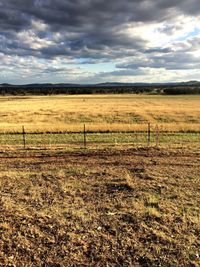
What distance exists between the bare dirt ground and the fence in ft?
20.5

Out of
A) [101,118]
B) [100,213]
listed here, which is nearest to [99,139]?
[100,213]

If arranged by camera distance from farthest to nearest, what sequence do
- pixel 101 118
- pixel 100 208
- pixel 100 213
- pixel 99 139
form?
pixel 101 118
pixel 99 139
pixel 100 208
pixel 100 213

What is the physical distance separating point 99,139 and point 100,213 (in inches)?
622

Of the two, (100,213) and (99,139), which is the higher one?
(100,213)

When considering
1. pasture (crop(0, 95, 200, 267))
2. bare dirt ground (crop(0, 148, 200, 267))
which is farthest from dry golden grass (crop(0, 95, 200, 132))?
bare dirt ground (crop(0, 148, 200, 267))

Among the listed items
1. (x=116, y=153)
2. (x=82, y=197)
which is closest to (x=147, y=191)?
(x=82, y=197)

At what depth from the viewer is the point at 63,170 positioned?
14.4 metres

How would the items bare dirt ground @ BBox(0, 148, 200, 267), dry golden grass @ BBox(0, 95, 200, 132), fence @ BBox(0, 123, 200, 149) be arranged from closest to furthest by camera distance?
bare dirt ground @ BBox(0, 148, 200, 267) → fence @ BBox(0, 123, 200, 149) → dry golden grass @ BBox(0, 95, 200, 132)

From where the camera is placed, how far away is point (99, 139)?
82.3ft

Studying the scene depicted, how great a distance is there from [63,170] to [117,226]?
6347mm

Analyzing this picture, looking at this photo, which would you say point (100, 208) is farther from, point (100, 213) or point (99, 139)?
point (99, 139)

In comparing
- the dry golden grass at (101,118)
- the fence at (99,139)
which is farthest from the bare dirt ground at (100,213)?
the dry golden grass at (101,118)

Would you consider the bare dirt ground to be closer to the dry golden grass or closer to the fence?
the fence

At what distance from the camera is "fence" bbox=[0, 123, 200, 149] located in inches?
880
